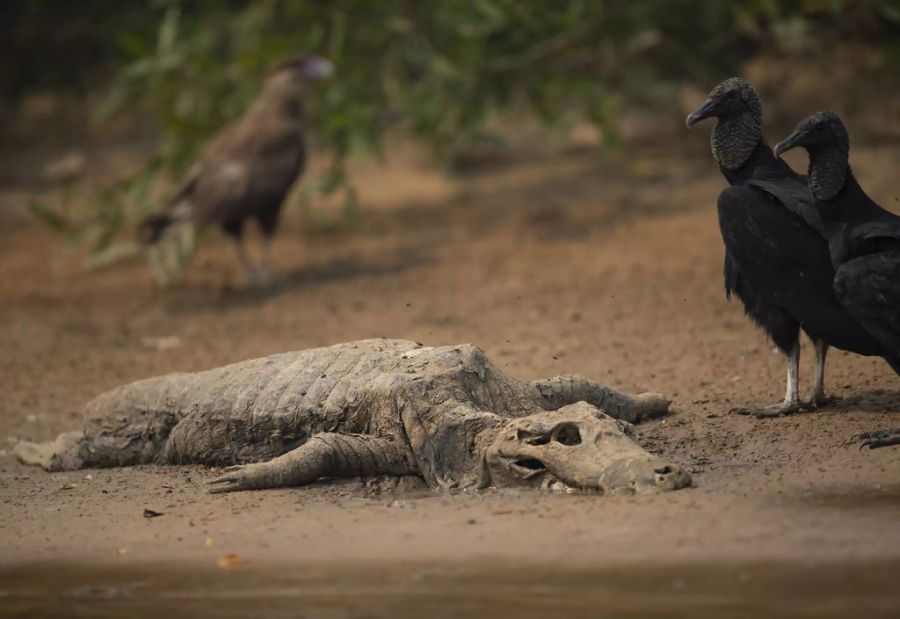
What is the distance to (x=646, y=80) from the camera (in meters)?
11.8

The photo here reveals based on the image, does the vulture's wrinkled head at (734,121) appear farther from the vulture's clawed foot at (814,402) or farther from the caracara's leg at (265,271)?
the caracara's leg at (265,271)

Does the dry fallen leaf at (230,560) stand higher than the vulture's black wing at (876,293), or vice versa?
the vulture's black wing at (876,293)

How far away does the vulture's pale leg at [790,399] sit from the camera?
6.11 m

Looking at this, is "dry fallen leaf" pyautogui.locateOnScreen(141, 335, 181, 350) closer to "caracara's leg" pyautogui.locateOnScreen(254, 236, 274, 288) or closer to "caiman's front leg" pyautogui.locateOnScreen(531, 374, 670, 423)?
"caracara's leg" pyautogui.locateOnScreen(254, 236, 274, 288)

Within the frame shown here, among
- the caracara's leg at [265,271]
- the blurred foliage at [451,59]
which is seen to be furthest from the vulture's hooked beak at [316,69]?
the caracara's leg at [265,271]

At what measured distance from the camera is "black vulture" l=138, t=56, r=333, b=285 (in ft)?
34.2

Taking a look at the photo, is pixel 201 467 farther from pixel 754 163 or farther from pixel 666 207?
pixel 666 207

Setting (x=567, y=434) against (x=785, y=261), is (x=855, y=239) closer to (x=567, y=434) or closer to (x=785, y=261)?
(x=785, y=261)

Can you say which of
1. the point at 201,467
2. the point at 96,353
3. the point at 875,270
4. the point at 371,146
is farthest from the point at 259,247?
the point at 875,270

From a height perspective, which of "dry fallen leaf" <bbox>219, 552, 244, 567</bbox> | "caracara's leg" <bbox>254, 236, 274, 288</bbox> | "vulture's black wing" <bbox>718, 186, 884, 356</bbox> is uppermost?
"vulture's black wing" <bbox>718, 186, 884, 356</bbox>

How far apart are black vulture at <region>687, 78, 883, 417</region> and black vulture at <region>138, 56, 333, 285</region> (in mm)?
4848

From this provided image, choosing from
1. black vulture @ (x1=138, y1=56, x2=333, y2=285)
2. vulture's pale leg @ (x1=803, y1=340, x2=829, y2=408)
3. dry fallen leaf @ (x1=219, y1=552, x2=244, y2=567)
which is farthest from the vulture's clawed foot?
black vulture @ (x1=138, y1=56, x2=333, y2=285)

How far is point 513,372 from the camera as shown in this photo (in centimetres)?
746

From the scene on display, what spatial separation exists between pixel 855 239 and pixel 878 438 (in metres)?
0.80
